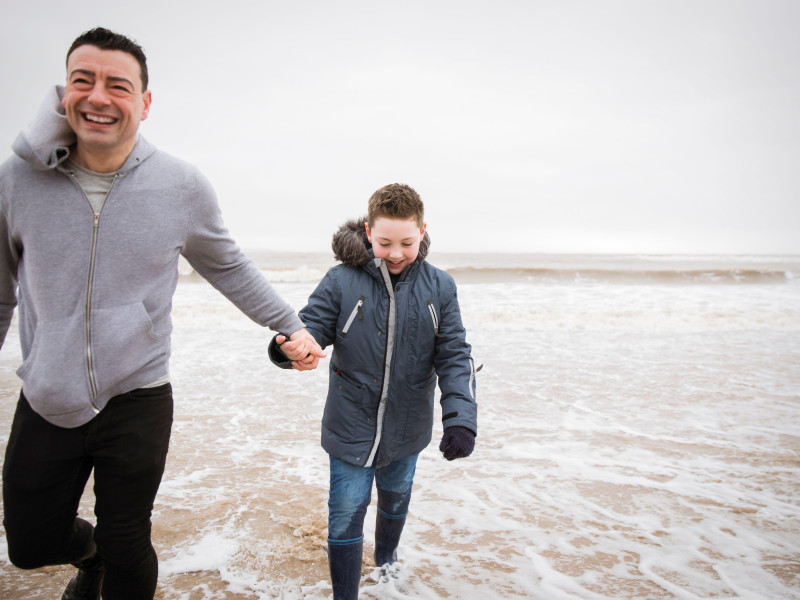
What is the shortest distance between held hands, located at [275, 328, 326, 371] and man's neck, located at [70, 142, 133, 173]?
92 centimetres

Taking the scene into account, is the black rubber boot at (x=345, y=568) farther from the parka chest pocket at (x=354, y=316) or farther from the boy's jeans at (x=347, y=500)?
the parka chest pocket at (x=354, y=316)

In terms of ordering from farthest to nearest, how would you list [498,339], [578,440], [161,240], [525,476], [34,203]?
[498,339], [578,440], [525,476], [161,240], [34,203]

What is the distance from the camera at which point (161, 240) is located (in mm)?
2023

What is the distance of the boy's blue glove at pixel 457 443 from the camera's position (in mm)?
2416

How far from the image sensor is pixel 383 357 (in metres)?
2.57

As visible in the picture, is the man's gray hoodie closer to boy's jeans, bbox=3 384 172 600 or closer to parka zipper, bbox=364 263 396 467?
boy's jeans, bbox=3 384 172 600

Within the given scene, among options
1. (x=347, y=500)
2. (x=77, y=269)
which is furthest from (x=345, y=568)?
(x=77, y=269)

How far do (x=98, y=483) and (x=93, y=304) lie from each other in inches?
26.3

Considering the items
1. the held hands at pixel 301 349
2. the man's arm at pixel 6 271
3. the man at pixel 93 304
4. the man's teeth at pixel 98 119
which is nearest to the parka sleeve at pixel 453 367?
the held hands at pixel 301 349

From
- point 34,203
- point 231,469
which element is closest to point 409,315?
point 34,203

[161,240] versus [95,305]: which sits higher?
[161,240]

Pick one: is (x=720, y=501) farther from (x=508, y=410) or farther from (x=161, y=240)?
(x=161, y=240)

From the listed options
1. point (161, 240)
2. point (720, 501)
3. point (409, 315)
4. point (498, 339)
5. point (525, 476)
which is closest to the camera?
point (161, 240)

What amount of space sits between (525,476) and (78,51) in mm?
3973
